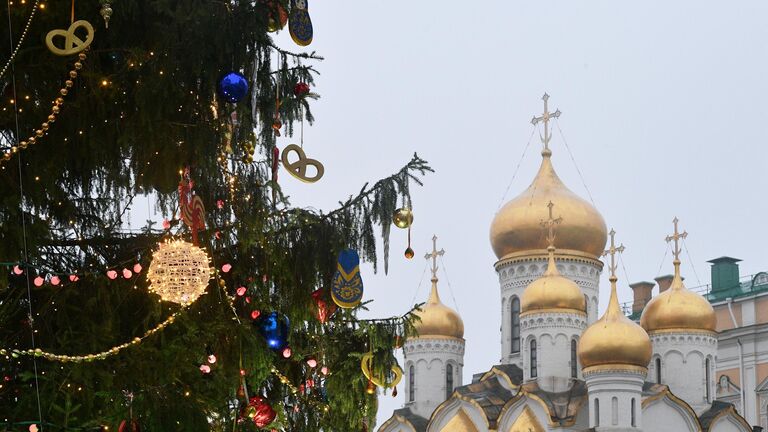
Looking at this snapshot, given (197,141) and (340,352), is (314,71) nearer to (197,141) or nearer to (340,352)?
(197,141)

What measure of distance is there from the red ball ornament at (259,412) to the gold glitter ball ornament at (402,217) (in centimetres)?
Result: 118

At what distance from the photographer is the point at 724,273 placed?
44.6 m

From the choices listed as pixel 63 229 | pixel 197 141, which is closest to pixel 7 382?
pixel 63 229

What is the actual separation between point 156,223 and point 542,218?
98.5 feet

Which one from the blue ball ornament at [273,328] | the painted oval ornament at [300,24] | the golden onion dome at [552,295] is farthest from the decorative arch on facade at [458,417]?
the painted oval ornament at [300,24]

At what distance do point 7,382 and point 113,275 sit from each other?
709 mm

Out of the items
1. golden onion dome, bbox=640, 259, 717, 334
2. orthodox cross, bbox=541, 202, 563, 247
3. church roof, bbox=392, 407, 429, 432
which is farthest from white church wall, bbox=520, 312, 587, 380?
church roof, bbox=392, 407, 429, 432

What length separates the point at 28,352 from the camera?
6379 millimetres

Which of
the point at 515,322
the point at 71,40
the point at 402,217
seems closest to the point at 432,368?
the point at 515,322

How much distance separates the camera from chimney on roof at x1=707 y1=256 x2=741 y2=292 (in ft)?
145

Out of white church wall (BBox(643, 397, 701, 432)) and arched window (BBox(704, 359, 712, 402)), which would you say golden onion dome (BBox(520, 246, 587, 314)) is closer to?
white church wall (BBox(643, 397, 701, 432))

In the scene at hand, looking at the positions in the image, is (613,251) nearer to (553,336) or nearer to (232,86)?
(553,336)

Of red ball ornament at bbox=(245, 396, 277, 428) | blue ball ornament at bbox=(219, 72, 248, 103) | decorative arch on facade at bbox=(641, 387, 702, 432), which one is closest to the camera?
blue ball ornament at bbox=(219, 72, 248, 103)

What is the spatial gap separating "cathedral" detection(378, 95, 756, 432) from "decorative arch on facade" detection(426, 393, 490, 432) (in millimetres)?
26
